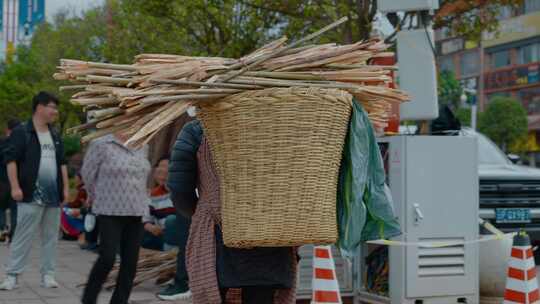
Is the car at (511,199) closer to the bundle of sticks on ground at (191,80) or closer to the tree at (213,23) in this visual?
the bundle of sticks on ground at (191,80)

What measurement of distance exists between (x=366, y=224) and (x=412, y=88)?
4.19 meters

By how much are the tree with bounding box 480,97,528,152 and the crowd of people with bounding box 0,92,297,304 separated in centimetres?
4813

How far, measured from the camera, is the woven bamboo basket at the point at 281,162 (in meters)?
3.61

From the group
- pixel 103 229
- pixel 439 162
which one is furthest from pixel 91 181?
pixel 439 162

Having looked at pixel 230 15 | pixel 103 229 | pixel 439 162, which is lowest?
pixel 103 229

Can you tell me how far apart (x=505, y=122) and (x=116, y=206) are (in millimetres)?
51798

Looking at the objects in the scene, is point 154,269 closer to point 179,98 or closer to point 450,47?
point 179,98

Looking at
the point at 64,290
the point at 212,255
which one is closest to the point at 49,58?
the point at 64,290

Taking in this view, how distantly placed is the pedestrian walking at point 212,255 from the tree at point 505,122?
2123 inches

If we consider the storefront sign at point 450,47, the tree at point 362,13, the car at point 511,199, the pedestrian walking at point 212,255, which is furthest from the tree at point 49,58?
the storefront sign at point 450,47

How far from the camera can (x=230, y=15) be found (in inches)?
680

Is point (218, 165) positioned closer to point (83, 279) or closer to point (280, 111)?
point (280, 111)

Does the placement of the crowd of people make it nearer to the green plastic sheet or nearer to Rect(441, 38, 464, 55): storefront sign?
the green plastic sheet

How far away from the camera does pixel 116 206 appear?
684cm
